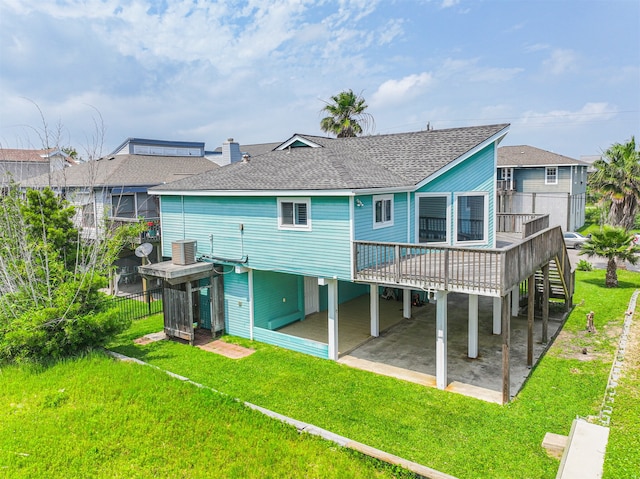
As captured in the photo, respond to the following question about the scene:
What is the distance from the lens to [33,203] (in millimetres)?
13156

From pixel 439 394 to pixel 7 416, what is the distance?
9660mm

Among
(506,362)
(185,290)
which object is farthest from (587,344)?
(185,290)

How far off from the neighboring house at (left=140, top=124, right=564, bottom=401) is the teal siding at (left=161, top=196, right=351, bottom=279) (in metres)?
0.04

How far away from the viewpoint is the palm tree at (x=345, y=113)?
105 ft

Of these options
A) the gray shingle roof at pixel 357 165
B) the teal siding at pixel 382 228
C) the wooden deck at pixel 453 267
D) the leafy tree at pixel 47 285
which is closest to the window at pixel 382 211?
A: the teal siding at pixel 382 228

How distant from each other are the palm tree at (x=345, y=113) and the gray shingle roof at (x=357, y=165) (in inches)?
565

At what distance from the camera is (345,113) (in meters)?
32.2

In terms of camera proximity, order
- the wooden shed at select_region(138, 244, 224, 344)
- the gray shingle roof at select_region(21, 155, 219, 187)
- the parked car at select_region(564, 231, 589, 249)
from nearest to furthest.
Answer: the wooden shed at select_region(138, 244, 224, 344), the gray shingle roof at select_region(21, 155, 219, 187), the parked car at select_region(564, 231, 589, 249)

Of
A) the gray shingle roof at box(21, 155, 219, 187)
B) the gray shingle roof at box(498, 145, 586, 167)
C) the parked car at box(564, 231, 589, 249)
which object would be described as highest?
the gray shingle roof at box(498, 145, 586, 167)

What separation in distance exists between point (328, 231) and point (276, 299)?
14.9 feet

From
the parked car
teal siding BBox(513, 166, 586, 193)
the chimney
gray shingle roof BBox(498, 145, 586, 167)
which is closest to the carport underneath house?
→ the parked car

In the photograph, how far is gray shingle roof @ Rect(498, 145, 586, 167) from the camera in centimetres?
3559

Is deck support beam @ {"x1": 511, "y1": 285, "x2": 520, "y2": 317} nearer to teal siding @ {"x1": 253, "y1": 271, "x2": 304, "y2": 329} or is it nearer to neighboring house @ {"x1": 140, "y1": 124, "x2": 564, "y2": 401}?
neighboring house @ {"x1": 140, "y1": 124, "x2": 564, "y2": 401}

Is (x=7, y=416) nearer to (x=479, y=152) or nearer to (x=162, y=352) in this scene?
(x=162, y=352)
